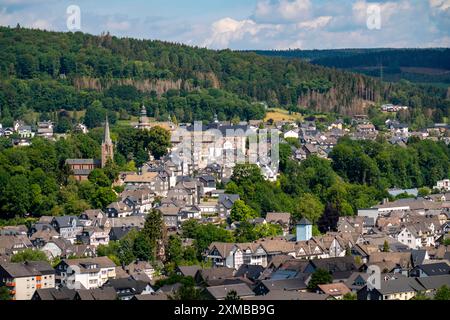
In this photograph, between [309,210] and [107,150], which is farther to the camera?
[107,150]

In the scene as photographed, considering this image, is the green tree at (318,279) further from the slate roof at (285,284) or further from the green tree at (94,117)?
the green tree at (94,117)

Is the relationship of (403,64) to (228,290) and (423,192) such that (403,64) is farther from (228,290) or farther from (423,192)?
(228,290)

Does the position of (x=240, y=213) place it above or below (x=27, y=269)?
above

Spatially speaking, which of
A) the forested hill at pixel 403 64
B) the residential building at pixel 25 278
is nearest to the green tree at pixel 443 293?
the residential building at pixel 25 278

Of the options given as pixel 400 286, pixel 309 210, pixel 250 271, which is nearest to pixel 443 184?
pixel 309 210

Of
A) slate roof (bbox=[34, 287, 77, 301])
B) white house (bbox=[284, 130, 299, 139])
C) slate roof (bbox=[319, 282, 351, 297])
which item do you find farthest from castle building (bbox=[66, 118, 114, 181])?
slate roof (bbox=[319, 282, 351, 297])

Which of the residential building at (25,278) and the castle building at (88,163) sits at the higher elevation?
the castle building at (88,163)

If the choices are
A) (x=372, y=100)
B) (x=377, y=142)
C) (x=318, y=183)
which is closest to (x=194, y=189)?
(x=318, y=183)
